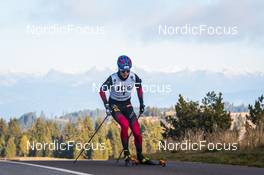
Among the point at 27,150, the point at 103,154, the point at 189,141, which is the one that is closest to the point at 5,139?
the point at 27,150

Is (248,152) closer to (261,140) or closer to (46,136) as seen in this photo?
(261,140)

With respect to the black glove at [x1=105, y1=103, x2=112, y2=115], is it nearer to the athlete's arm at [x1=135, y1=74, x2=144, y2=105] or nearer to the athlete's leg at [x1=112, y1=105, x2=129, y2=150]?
the athlete's leg at [x1=112, y1=105, x2=129, y2=150]

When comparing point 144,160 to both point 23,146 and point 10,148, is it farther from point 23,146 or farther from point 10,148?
point 10,148

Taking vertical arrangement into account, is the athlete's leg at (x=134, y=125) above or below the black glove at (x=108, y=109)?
below

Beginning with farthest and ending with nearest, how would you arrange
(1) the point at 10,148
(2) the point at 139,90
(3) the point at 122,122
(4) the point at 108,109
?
(1) the point at 10,148 < (2) the point at 139,90 < (4) the point at 108,109 < (3) the point at 122,122

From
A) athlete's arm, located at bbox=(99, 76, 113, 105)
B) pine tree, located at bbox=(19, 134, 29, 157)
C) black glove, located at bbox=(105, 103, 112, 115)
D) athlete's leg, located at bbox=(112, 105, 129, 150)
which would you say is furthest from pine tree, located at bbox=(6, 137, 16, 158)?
athlete's leg, located at bbox=(112, 105, 129, 150)

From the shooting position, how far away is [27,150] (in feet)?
593

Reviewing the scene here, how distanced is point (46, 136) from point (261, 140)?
169542mm

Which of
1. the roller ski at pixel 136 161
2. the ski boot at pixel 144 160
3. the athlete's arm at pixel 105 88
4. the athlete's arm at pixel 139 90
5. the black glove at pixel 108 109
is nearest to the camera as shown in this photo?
the roller ski at pixel 136 161

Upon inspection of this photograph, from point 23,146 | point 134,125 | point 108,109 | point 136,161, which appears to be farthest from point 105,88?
point 23,146

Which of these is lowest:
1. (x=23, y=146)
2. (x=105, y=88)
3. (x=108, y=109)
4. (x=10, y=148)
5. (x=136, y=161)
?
(x=136, y=161)

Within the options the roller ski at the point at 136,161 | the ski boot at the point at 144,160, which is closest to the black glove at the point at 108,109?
the roller ski at the point at 136,161

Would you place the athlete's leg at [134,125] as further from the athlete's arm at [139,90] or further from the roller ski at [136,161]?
the athlete's arm at [139,90]

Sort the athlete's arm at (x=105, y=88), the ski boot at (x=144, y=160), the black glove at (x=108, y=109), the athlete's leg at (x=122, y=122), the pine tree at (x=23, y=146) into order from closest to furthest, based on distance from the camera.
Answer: the ski boot at (x=144, y=160), the athlete's leg at (x=122, y=122), the athlete's arm at (x=105, y=88), the black glove at (x=108, y=109), the pine tree at (x=23, y=146)
